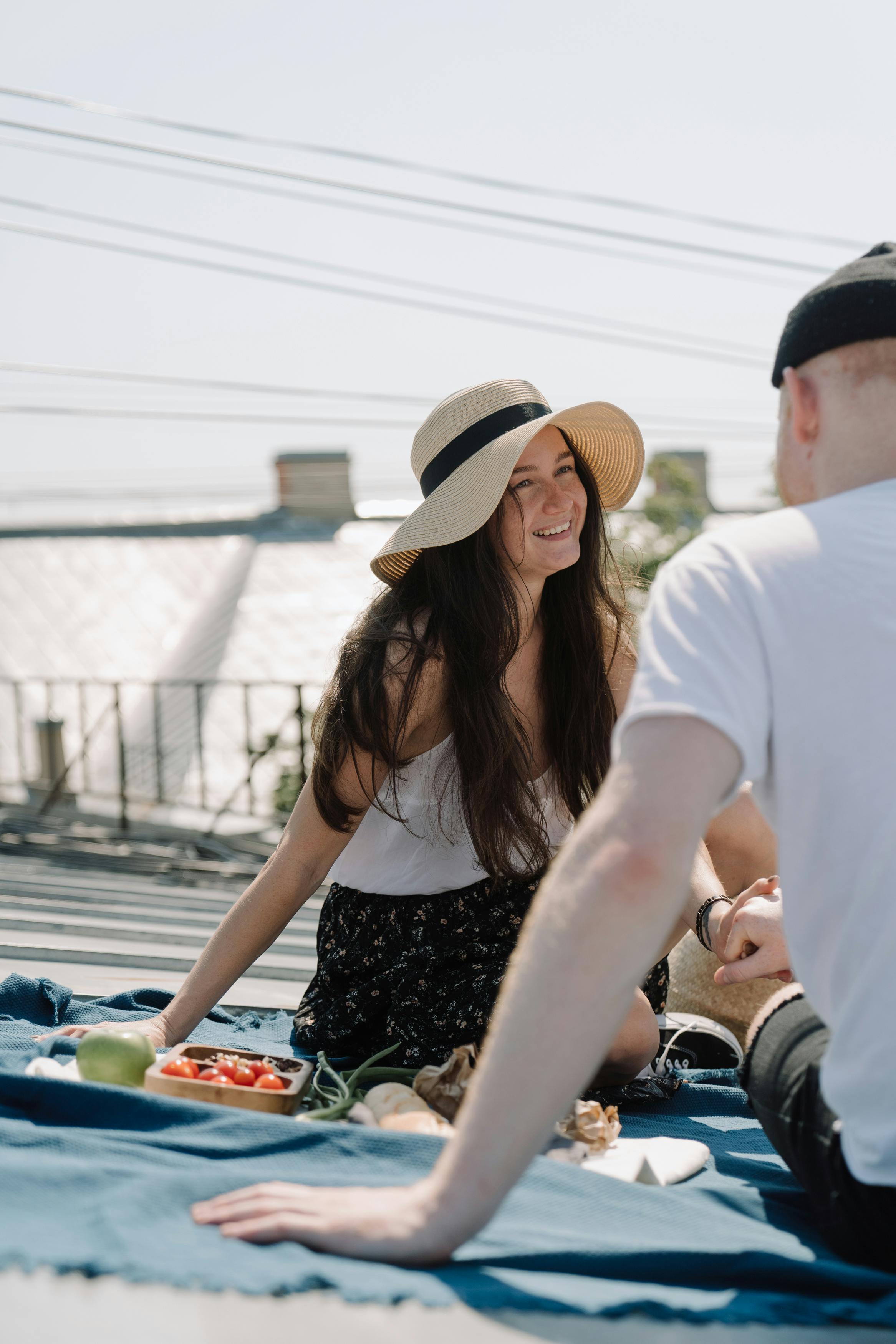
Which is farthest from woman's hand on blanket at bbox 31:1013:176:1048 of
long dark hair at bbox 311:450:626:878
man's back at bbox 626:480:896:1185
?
man's back at bbox 626:480:896:1185

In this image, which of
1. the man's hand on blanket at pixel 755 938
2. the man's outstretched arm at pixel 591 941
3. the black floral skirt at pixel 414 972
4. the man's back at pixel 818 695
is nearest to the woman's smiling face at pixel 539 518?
the black floral skirt at pixel 414 972

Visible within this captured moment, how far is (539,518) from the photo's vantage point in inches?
95.9

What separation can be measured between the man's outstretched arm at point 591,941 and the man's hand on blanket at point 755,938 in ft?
Result: 2.91

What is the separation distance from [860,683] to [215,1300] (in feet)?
2.59

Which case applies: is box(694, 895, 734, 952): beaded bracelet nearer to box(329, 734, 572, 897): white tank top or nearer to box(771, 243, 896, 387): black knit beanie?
box(329, 734, 572, 897): white tank top

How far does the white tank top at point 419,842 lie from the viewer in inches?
89.3

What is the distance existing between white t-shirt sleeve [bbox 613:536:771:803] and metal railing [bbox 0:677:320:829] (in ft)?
25.5

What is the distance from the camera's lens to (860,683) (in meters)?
1.05

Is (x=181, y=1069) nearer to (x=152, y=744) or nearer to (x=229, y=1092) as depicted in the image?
(x=229, y=1092)

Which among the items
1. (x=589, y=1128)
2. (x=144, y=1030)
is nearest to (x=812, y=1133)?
(x=589, y=1128)

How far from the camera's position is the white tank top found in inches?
89.3

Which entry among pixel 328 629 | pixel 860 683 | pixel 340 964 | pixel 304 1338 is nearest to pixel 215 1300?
pixel 304 1338

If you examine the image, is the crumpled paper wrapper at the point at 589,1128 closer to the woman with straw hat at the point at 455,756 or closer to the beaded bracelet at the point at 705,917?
the woman with straw hat at the point at 455,756

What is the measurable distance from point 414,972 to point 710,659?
135cm
